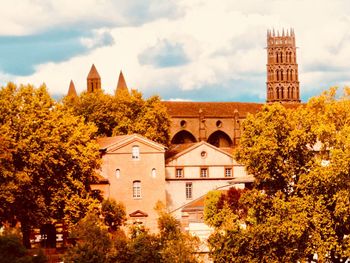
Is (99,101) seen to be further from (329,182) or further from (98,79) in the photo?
(98,79)

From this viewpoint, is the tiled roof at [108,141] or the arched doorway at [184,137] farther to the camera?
the arched doorway at [184,137]

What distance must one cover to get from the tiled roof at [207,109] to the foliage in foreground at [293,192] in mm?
86687

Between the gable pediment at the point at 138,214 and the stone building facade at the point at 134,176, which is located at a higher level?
the stone building facade at the point at 134,176

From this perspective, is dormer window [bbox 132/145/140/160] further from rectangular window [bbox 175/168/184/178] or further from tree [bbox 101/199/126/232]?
tree [bbox 101/199/126/232]

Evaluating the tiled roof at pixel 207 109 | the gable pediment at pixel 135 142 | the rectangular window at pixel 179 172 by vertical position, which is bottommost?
the rectangular window at pixel 179 172

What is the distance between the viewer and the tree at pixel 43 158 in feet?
239

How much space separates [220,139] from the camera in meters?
147

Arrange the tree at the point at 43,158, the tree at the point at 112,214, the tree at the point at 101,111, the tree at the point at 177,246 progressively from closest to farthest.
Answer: the tree at the point at 177,246 → the tree at the point at 43,158 → the tree at the point at 112,214 → the tree at the point at 101,111

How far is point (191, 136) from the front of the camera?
145 m

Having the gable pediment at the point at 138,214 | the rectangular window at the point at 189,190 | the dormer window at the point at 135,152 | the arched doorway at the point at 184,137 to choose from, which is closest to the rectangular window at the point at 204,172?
the rectangular window at the point at 189,190

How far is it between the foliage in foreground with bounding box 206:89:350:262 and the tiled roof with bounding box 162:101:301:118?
8669 cm

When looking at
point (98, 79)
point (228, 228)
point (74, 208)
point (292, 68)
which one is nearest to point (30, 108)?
point (74, 208)

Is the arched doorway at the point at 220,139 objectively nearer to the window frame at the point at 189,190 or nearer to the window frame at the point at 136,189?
the window frame at the point at 189,190

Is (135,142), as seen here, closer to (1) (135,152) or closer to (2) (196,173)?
(1) (135,152)
